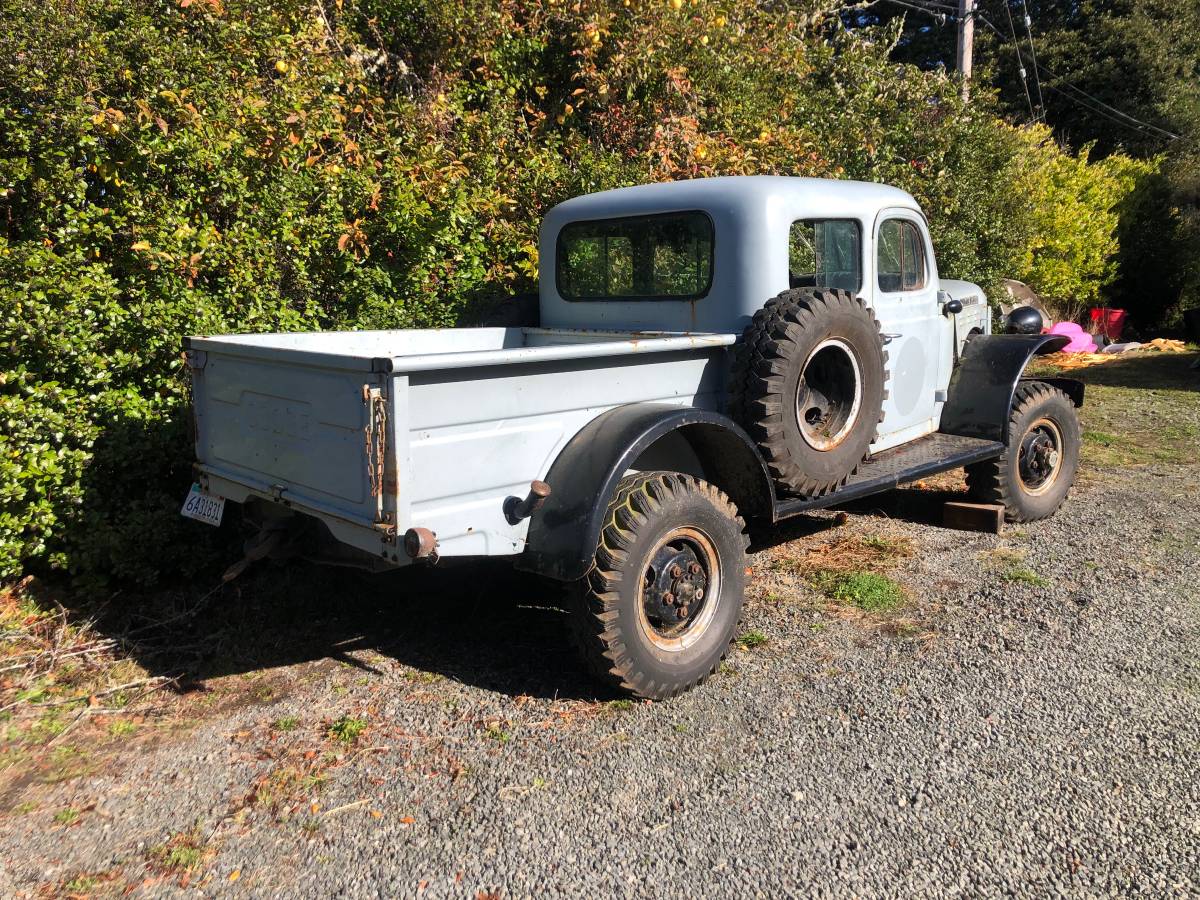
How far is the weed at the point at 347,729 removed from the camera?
3570 mm

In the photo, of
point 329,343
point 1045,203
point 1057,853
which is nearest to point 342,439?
point 329,343

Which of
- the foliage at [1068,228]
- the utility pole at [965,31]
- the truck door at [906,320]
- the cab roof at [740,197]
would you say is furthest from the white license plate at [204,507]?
the utility pole at [965,31]

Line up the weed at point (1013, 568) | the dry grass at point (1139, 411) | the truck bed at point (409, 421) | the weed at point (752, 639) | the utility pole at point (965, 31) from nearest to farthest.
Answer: the truck bed at point (409, 421), the weed at point (752, 639), the weed at point (1013, 568), the dry grass at point (1139, 411), the utility pole at point (965, 31)

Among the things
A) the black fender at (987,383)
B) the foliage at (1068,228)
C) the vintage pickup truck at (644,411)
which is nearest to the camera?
the vintage pickup truck at (644,411)

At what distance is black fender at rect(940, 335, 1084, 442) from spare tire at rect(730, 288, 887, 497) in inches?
50.9

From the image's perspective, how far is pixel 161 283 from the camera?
16.6 ft

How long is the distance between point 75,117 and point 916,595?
16.1 feet

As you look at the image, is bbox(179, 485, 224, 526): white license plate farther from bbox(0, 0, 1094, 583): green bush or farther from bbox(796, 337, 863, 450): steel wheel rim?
bbox(796, 337, 863, 450): steel wheel rim

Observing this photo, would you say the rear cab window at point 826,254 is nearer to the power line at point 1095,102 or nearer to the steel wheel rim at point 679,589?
the steel wheel rim at point 679,589

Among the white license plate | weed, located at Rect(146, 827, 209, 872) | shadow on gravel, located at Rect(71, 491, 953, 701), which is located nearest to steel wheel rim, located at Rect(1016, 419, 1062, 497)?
shadow on gravel, located at Rect(71, 491, 953, 701)

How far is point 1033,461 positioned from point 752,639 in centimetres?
291

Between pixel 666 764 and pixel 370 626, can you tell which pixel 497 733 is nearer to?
pixel 666 764

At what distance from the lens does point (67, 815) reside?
3.14 meters

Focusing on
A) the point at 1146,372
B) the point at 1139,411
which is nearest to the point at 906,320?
the point at 1139,411
